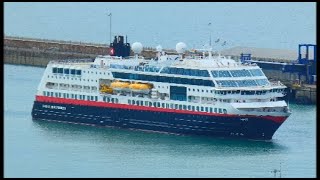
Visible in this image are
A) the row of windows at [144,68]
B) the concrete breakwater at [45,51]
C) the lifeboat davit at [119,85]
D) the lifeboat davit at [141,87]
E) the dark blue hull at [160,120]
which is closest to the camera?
the dark blue hull at [160,120]

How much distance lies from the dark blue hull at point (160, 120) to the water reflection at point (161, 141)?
31cm

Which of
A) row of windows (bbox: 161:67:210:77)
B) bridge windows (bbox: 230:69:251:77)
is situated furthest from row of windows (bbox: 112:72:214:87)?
bridge windows (bbox: 230:69:251:77)

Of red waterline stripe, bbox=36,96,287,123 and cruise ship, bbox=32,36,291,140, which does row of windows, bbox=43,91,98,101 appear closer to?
cruise ship, bbox=32,36,291,140

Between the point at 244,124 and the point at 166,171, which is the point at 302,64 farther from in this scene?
the point at 166,171

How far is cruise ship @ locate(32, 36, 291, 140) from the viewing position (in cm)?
5781

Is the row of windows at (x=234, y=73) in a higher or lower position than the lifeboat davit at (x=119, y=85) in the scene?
higher

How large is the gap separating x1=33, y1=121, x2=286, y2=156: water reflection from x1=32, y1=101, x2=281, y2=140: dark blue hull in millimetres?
312

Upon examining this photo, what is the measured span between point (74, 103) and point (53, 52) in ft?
70.4

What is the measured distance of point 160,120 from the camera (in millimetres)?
59188

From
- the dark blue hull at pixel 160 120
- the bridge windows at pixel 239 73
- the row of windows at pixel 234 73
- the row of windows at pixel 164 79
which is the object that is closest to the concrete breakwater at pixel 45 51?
the dark blue hull at pixel 160 120

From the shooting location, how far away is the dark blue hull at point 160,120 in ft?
189

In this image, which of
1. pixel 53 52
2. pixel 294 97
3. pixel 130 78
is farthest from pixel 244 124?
pixel 53 52

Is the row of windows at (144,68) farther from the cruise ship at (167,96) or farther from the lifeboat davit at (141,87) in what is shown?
the lifeboat davit at (141,87)

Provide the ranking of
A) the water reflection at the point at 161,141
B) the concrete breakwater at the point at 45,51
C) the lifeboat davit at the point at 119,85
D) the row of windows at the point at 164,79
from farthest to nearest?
the concrete breakwater at the point at 45,51 < the lifeboat davit at the point at 119,85 < the row of windows at the point at 164,79 < the water reflection at the point at 161,141
